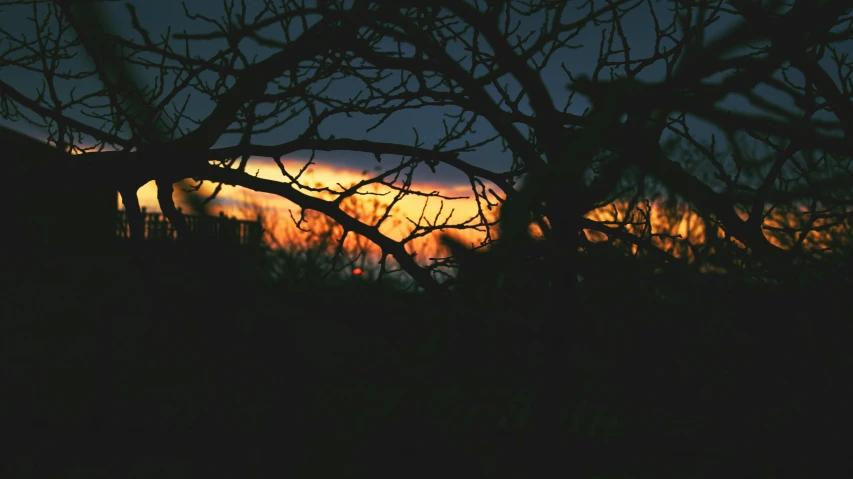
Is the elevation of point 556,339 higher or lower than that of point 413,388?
higher

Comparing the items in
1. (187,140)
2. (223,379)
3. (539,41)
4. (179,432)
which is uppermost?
(539,41)

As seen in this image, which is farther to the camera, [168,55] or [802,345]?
[168,55]

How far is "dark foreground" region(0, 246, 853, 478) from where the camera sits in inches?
88.0

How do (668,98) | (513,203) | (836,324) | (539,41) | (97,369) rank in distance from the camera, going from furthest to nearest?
(97,369)
(539,41)
(836,324)
(668,98)
(513,203)

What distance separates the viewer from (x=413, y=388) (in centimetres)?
309

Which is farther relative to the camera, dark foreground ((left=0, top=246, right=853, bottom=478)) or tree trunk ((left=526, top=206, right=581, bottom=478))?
dark foreground ((left=0, top=246, right=853, bottom=478))

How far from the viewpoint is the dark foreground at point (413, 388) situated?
7.34ft

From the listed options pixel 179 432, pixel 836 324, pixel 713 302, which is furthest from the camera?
pixel 179 432

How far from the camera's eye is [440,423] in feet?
13.9

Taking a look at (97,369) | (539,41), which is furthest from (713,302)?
(97,369)

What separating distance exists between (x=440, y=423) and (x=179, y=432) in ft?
8.45

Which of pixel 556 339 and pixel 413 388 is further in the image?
pixel 413 388

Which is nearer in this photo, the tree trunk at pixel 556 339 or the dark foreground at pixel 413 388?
the tree trunk at pixel 556 339

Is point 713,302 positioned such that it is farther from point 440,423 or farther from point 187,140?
point 187,140
